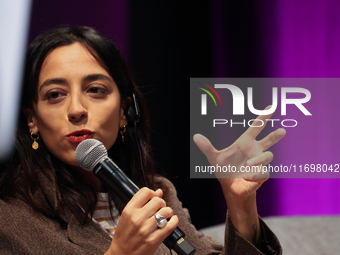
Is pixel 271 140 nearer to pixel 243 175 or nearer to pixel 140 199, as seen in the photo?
pixel 243 175

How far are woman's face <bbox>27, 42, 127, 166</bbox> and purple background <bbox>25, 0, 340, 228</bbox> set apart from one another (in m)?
0.53

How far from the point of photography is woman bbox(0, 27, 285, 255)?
1.13m

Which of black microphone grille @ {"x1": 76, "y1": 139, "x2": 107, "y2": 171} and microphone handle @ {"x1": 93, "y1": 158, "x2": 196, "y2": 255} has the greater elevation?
black microphone grille @ {"x1": 76, "y1": 139, "x2": 107, "y2": 171}

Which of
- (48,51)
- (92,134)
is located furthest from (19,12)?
(92,134)

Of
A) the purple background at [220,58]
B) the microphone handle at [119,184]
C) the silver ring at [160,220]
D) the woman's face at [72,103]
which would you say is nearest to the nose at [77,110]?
the woman's face at [72,103]

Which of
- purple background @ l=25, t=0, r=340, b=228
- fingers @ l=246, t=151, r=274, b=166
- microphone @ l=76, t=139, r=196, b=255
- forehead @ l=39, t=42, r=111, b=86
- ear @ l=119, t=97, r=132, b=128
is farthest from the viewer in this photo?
purple background @ l=25, t=0, r=340, b=228

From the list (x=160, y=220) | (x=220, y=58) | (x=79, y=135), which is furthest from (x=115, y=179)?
(x=220, y=58)

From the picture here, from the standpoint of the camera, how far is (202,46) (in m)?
1.96

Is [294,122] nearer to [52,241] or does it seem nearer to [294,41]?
[294,41]

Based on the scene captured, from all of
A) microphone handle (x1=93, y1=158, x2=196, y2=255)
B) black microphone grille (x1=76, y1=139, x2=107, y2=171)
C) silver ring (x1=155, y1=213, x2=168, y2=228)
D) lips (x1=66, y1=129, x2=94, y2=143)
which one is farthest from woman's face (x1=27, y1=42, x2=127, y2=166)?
silver ring (x1=155, y1=213, x2=168, y2=228)

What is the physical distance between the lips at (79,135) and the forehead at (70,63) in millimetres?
190

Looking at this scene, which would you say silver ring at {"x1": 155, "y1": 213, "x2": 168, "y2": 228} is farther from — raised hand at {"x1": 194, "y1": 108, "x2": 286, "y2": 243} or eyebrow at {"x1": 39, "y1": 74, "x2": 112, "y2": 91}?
eyebrow at {"x1": 39, "y1": 74, "x2": 112, "y2": 91}

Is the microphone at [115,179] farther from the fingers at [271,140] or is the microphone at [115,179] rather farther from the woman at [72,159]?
the fingers at [271,140]

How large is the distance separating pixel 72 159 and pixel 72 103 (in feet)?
0.58
